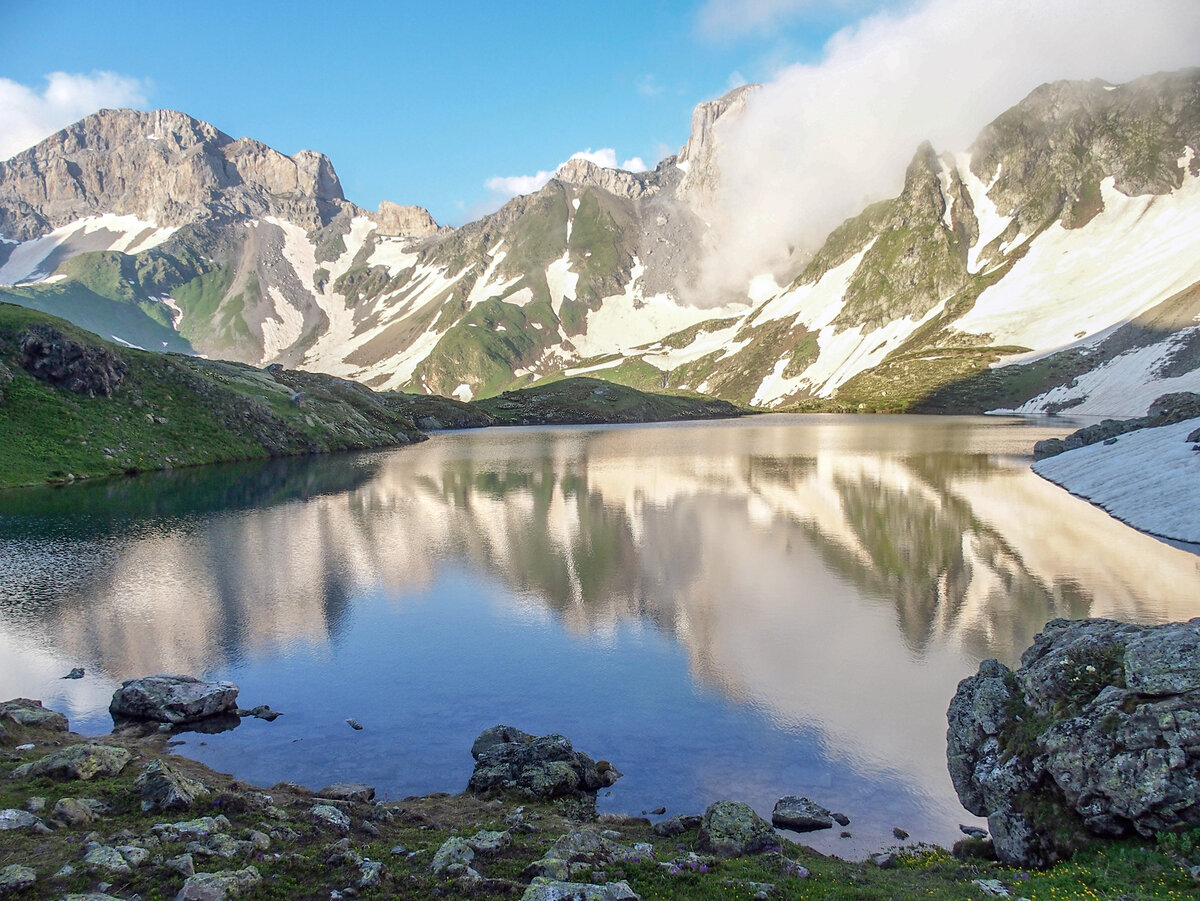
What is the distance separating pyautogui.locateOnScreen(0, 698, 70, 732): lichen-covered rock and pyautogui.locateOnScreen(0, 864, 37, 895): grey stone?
1324 cm

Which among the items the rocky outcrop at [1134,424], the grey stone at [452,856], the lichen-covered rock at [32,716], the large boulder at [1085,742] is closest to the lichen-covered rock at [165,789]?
the grey stone at [452,856]

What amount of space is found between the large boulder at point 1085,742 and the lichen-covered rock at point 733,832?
17.6 ft

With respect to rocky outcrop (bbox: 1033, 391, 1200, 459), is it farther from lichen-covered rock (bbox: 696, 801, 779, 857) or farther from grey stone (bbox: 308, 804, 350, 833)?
grey stone (bbox: 308, 804, 350, 833)

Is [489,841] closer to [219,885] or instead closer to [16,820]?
[219,885]

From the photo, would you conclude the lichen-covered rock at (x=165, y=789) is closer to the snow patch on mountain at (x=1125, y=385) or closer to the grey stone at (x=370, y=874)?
the grey stone at (x=370, y=874)

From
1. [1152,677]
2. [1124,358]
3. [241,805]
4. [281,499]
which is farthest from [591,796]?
[1124,358]

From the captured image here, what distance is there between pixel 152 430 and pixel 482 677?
92.8 meters

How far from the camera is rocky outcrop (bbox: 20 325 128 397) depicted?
302ft

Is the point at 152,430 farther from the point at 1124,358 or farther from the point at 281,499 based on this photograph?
the point at 1124,358

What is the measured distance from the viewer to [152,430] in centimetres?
9875

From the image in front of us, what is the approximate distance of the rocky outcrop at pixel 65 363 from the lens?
92.1m

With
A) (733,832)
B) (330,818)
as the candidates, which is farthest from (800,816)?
(330,818)

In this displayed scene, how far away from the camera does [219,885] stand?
12875 mm

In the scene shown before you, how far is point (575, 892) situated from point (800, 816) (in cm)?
850
